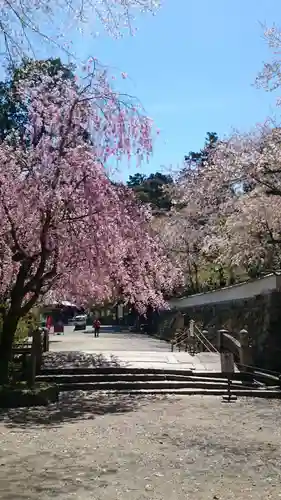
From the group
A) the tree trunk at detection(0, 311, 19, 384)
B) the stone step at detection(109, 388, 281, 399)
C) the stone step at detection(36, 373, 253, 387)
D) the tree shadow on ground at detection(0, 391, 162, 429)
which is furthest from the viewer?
the stone step at detection(36, 373, 253, 387)

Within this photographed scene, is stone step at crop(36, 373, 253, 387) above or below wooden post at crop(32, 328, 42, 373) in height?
below

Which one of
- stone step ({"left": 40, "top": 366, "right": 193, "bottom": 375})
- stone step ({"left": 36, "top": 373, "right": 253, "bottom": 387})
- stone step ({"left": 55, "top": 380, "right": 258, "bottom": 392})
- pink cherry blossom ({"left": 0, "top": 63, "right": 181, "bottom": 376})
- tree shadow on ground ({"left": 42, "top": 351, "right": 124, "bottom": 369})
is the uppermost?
pink cherry blossom ({"left": 0, "top": 63, "right": 181, "bottom": 376})

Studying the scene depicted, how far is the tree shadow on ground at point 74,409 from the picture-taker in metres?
10.7

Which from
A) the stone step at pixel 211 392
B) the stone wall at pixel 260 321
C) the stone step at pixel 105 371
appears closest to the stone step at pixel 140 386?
the stone step at pixel 211 392

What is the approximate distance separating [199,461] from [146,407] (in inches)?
202

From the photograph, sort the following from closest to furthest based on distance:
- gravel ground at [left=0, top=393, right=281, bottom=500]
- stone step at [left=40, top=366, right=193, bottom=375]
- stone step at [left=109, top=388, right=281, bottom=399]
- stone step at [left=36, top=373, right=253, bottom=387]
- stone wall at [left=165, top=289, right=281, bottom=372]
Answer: gravel ground at [left=0, top=393, right=281, bottom=500]
stone step at [left=109, top=388, right=281, bottom=399]
stone step at [left=36, top=373, right=253, bottom=387]
stone step at [left=40, top=366, right=193, bottom=375]
stone wall at [left=165, top=289, right=281, bottom=372]

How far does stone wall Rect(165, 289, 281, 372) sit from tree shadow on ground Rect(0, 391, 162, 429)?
217 inches

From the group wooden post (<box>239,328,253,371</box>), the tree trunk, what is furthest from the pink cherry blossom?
wooden post (<box>239,328,253,371</box>)

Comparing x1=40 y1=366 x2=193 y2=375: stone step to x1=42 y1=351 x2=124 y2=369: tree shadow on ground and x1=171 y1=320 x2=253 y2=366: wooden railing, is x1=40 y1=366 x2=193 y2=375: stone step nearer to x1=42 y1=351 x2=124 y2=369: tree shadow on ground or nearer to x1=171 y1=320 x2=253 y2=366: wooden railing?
x1=42 y1=351 x2=124 y2=369: tree shadow on ground

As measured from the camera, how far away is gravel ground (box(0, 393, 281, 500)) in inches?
241

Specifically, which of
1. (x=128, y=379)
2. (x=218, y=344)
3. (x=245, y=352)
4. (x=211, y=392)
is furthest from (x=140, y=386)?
(x=218, y=344)

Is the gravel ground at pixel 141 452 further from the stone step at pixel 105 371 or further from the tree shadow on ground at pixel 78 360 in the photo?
the tree shadow on ground at pixel 78 360

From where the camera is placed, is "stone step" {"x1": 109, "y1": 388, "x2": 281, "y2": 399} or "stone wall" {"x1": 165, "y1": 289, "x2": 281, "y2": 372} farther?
"stone wall" {"x1": 165, "y1": 289, "x2": 281, "y2": 372}

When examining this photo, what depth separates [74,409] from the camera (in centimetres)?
1209
